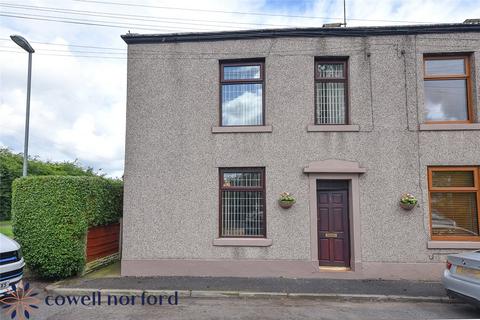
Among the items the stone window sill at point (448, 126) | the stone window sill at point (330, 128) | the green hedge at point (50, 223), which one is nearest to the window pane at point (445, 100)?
the stone window sill at point (448, 126)

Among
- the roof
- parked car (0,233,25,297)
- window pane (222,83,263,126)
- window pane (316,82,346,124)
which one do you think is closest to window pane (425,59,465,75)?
the roof

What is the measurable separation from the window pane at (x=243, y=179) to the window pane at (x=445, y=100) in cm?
464

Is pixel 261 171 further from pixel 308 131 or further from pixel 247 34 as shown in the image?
pixel 247 34

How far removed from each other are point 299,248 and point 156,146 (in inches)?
176

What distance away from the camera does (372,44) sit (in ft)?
26.5

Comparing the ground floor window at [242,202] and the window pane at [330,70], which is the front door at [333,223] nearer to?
the ground floor window at [242,202]

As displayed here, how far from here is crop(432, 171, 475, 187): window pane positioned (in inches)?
302

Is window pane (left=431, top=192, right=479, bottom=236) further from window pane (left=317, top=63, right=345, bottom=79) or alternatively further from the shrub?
the shrub

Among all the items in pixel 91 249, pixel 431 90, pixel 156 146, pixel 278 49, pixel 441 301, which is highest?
pixel 278 49

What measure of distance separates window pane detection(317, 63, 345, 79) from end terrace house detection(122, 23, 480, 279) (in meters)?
0.04

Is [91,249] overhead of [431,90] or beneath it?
beneath

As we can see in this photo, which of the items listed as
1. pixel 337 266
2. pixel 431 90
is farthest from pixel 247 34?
pixel 337 266

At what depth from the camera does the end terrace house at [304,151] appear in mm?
7629

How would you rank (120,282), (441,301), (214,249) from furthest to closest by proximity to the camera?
1. (214,249)
2. (120,282)
3. (441,301)
